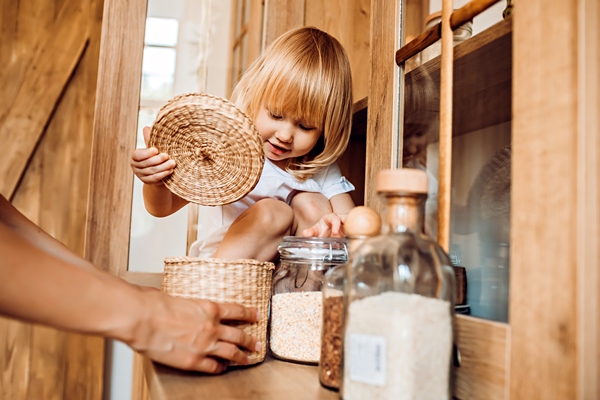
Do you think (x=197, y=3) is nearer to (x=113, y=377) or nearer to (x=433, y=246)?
(x=113, y=377)

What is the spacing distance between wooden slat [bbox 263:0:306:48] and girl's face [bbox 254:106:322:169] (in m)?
0.60

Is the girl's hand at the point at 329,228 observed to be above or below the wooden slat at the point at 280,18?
below

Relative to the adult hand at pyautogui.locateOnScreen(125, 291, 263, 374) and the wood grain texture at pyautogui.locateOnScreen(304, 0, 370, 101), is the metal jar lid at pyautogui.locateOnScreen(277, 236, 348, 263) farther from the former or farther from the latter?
the wood grain texture at pyautogui.locateOnScreen(304, 0, 370, 101)

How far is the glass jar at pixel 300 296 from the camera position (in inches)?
36.8

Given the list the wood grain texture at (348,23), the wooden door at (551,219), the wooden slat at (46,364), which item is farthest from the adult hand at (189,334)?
the wooden slat at (46,364)

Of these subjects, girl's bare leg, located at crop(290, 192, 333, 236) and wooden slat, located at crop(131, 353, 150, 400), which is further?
girl's bare leg, located at crop(290, 192, 333, 236)

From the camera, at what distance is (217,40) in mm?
2133

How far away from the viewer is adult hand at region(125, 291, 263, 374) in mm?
742

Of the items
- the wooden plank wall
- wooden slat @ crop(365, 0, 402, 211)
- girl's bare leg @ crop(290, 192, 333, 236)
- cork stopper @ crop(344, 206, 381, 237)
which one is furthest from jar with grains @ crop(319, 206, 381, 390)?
the wooden plank wall

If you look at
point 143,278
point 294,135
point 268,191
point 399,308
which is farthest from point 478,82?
point 143,278

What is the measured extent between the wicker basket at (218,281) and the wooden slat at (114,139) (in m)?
0.71

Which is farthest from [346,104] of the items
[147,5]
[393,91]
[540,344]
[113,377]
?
[113,377]

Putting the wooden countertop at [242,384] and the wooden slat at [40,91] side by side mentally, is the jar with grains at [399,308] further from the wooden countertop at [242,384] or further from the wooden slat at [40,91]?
the wooden slat at [40,91]

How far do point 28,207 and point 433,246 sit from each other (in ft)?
7.58
